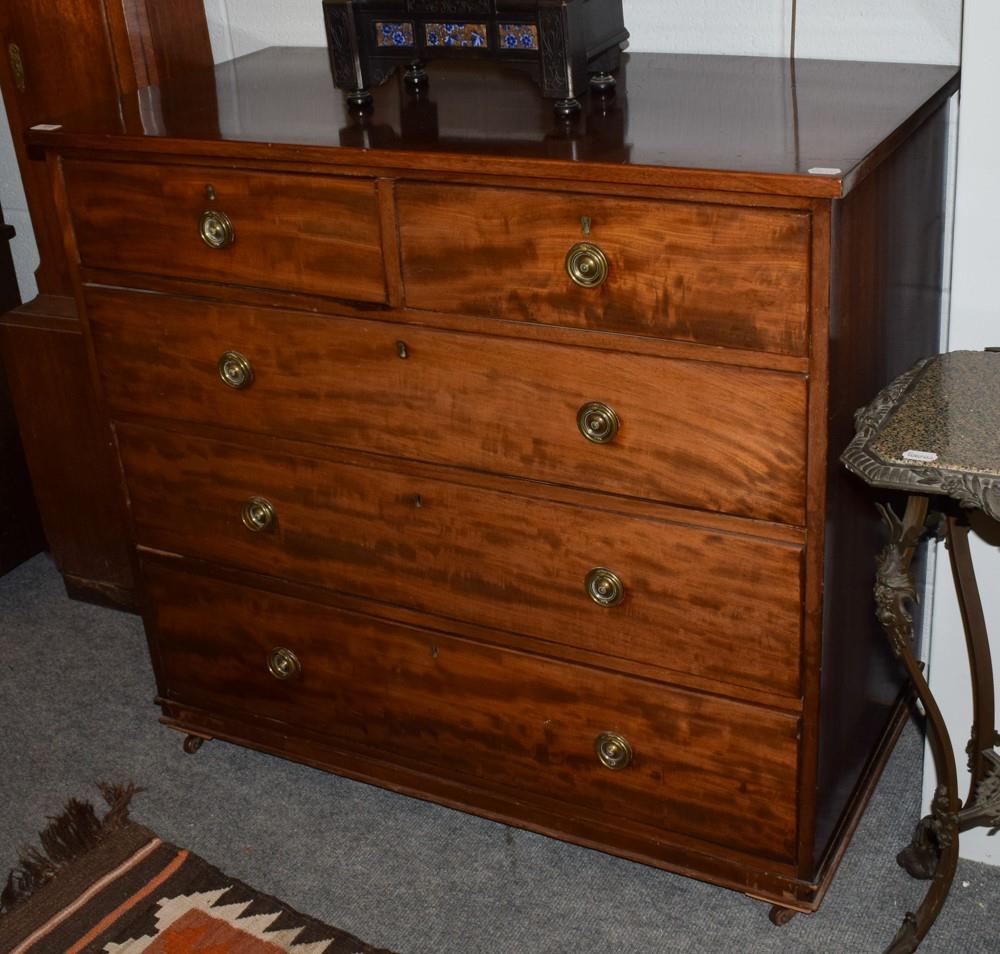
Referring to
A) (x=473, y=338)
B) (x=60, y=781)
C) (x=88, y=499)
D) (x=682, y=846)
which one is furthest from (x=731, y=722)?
(x=88, y=499)

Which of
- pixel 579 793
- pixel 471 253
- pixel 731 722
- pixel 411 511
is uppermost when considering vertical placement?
pixel 471 253

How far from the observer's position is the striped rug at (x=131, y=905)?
217 centimetres

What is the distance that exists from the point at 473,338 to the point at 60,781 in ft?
4.14

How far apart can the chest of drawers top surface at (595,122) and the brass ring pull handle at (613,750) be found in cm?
86

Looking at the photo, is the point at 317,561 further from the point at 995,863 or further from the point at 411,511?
the point at 995,863

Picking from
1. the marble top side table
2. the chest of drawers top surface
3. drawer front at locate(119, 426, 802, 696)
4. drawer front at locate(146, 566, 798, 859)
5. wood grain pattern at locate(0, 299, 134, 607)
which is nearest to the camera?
the marble top side table

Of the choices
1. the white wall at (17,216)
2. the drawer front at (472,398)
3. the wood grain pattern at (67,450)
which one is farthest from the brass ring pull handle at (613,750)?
the white wall at (17,216)

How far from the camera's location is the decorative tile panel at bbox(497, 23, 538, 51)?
1.94 meters

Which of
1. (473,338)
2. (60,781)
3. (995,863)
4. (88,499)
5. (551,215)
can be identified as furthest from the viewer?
(88,499)

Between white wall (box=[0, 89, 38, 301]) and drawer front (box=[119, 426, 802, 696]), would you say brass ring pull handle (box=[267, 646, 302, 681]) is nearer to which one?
drawer front (box=[119, 426, 802, 696])

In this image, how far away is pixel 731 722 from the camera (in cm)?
198

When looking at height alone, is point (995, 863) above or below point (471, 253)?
below

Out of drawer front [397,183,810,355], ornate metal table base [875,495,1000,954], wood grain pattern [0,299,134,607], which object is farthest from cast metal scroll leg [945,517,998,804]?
wood grain pattern [0,299,134,607]

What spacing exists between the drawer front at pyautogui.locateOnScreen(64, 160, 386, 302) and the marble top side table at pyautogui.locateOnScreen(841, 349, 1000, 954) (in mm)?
733
